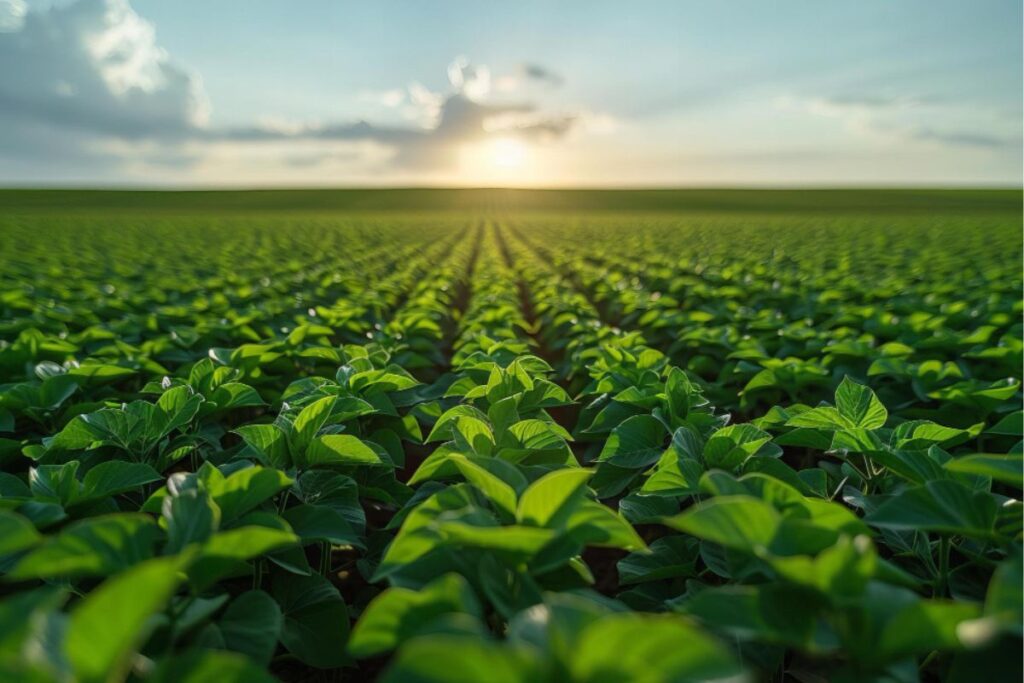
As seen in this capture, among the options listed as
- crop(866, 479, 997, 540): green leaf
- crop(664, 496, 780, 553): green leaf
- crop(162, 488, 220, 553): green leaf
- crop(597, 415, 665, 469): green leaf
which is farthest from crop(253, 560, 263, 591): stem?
crop(866, 479, 997, 540): green leaf

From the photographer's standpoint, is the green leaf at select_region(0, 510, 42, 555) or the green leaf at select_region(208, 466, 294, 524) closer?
the green leaf at select_region(0, 510, 42, 555)

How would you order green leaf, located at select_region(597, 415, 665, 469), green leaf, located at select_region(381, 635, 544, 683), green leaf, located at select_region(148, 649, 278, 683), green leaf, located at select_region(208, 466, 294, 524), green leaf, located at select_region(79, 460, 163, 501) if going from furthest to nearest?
green leaf, located at select_region(597, 415, 665, 469) < green leaf, located at select_region(79, 460, 163, 501) < green leaf, located at select_region(208, 466, 294, 524) < green leaf, located at select_region(148, 649, 278, 683) < green leaf, located at select_region(381, 635, 544, 683)

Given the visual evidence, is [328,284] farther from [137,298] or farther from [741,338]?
[741,338]

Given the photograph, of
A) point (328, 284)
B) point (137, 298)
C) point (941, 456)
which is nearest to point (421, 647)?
point (941, 456)

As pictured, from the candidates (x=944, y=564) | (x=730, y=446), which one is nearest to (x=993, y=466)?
(x=944, y=564)

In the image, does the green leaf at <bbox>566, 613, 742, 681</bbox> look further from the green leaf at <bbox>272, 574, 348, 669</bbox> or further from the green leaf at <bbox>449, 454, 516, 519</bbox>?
the green leaf at <bbox>272, 574, 348, 669</bbox>

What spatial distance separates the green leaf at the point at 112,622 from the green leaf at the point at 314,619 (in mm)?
904

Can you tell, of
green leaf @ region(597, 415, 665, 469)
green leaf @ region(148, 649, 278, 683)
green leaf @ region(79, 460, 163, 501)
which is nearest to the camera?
green leaf @ region(148, 649, 278, 683)

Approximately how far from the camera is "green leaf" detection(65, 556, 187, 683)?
0.75m

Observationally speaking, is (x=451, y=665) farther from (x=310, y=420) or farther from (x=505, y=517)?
(x=310, y=420)

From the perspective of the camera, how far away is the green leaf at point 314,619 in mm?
1610

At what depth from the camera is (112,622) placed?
2.50 feet

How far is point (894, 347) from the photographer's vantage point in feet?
12.6

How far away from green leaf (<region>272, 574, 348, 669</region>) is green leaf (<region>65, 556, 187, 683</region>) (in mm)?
904
